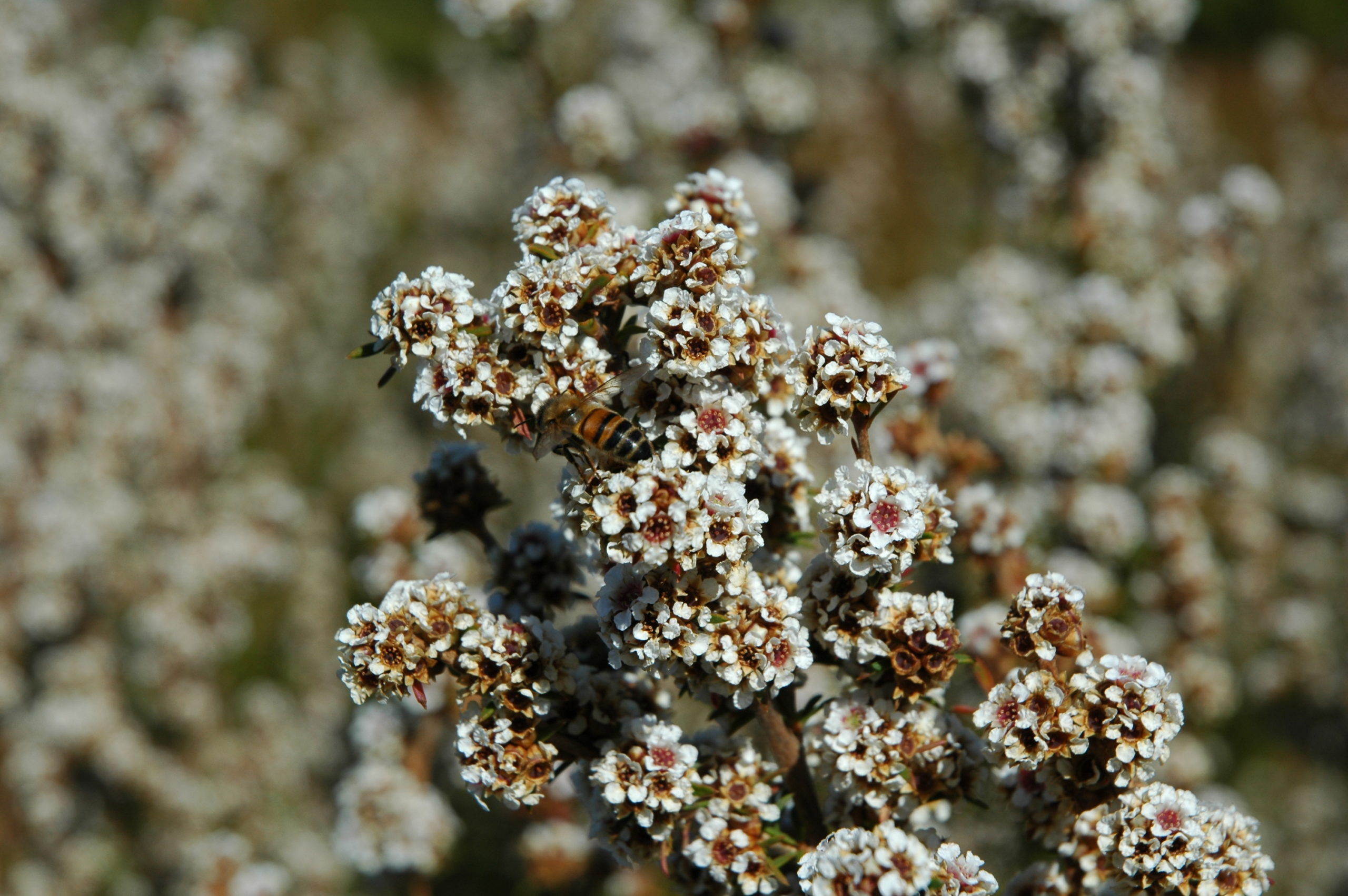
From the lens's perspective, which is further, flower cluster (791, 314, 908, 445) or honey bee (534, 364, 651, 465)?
honey bee (534, 364, 651, 465)

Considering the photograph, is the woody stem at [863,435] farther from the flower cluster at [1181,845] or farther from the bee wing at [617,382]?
the flower cluster at [1181,845]

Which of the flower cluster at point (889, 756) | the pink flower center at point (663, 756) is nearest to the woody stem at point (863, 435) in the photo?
the flower cluster at point (889, 756)

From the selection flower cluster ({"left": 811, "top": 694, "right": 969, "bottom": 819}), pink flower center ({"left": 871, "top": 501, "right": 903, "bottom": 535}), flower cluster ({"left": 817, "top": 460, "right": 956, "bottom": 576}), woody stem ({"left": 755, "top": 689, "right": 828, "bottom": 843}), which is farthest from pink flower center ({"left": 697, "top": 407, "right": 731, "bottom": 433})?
flower cluster ({"left": 811, "top": 694, "right": 969, "bottom": 819})

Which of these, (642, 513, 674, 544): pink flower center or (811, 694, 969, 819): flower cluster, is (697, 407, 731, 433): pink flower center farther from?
(811, 694, 969, 819): flower cluster

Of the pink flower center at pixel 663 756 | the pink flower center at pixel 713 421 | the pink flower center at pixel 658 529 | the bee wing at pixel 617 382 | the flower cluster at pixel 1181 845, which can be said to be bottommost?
the pink flower center at pixel 663 756

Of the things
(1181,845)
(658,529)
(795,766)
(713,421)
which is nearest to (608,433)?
(713,421)

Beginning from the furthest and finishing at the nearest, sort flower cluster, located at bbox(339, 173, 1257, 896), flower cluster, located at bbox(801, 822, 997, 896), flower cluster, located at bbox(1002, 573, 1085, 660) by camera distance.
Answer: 1. flower cluster, located at bbox(1002, 573, 1085, 660)
2. flower cluster, located at bbox(339, 173, 1257, 896)
3. flower cluster, located at bbox(801, 822, 997, 896)
